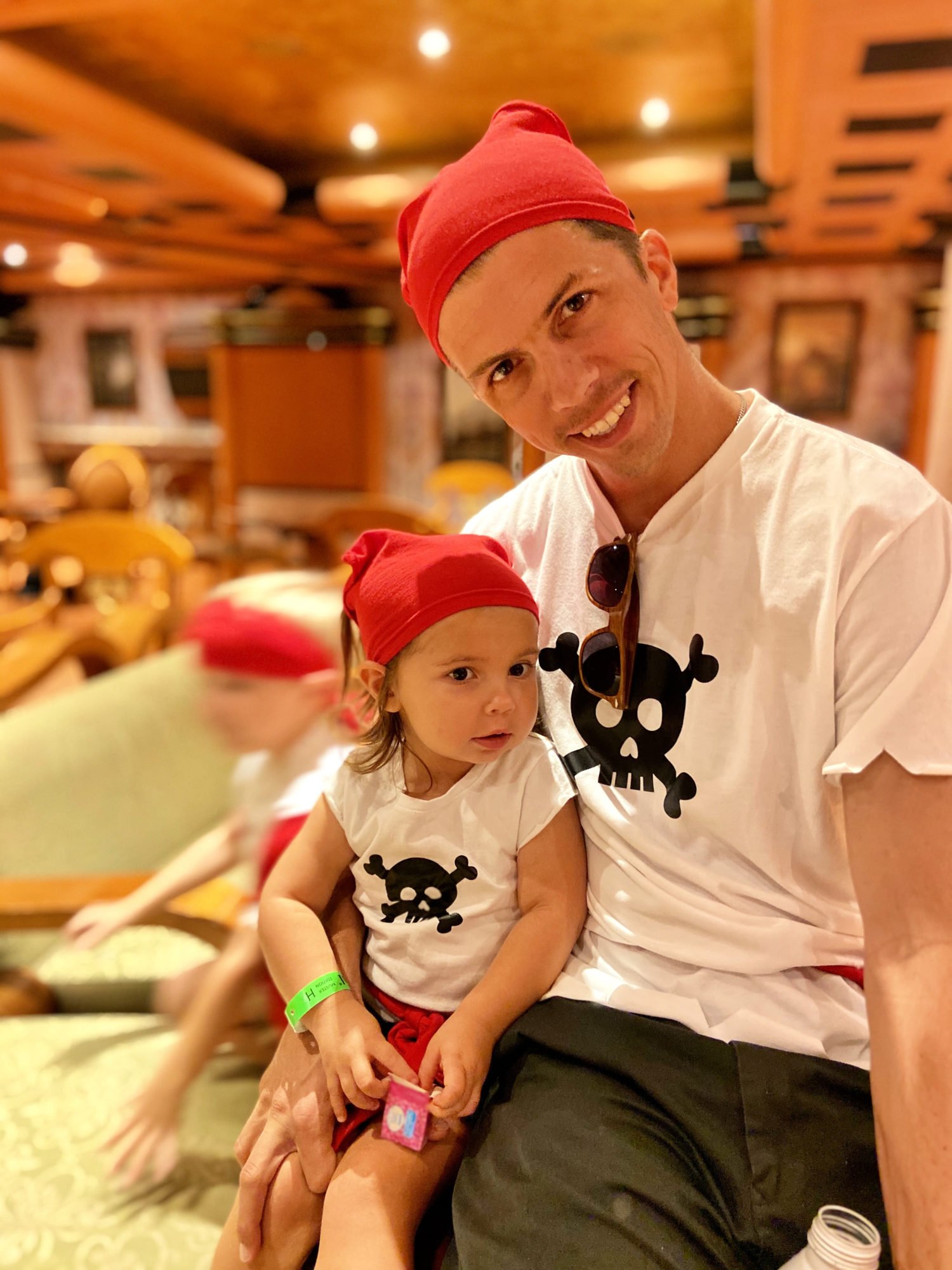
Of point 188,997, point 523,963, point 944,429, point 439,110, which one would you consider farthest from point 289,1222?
point 439,110

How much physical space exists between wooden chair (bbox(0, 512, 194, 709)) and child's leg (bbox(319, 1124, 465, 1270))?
226 cm

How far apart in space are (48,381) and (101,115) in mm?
8514

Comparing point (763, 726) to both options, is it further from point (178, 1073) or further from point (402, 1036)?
point (178, 1073)

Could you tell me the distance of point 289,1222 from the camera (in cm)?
101

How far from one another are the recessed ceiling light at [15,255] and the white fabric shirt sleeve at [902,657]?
8.82m

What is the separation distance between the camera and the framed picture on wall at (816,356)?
809 centimetres

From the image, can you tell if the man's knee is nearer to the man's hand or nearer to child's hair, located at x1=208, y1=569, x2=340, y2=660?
the man's hand

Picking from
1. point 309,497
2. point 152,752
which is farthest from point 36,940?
point 309,497

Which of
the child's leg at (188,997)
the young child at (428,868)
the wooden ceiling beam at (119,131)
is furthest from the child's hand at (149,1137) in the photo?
the wooden ceiling beam at (119,131)

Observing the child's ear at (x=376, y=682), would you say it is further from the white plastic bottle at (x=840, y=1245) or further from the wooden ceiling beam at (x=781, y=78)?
the wooden ceiling beam at (x=781, y=78)

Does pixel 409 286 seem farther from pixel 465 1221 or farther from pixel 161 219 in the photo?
pixel 161 219

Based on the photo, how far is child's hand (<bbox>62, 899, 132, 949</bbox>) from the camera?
1680mm

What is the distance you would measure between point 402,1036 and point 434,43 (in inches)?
165

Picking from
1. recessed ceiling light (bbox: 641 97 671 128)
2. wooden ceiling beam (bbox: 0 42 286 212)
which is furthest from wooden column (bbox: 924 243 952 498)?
wooden ceiling beam (bbox: 0 42 286 212)
